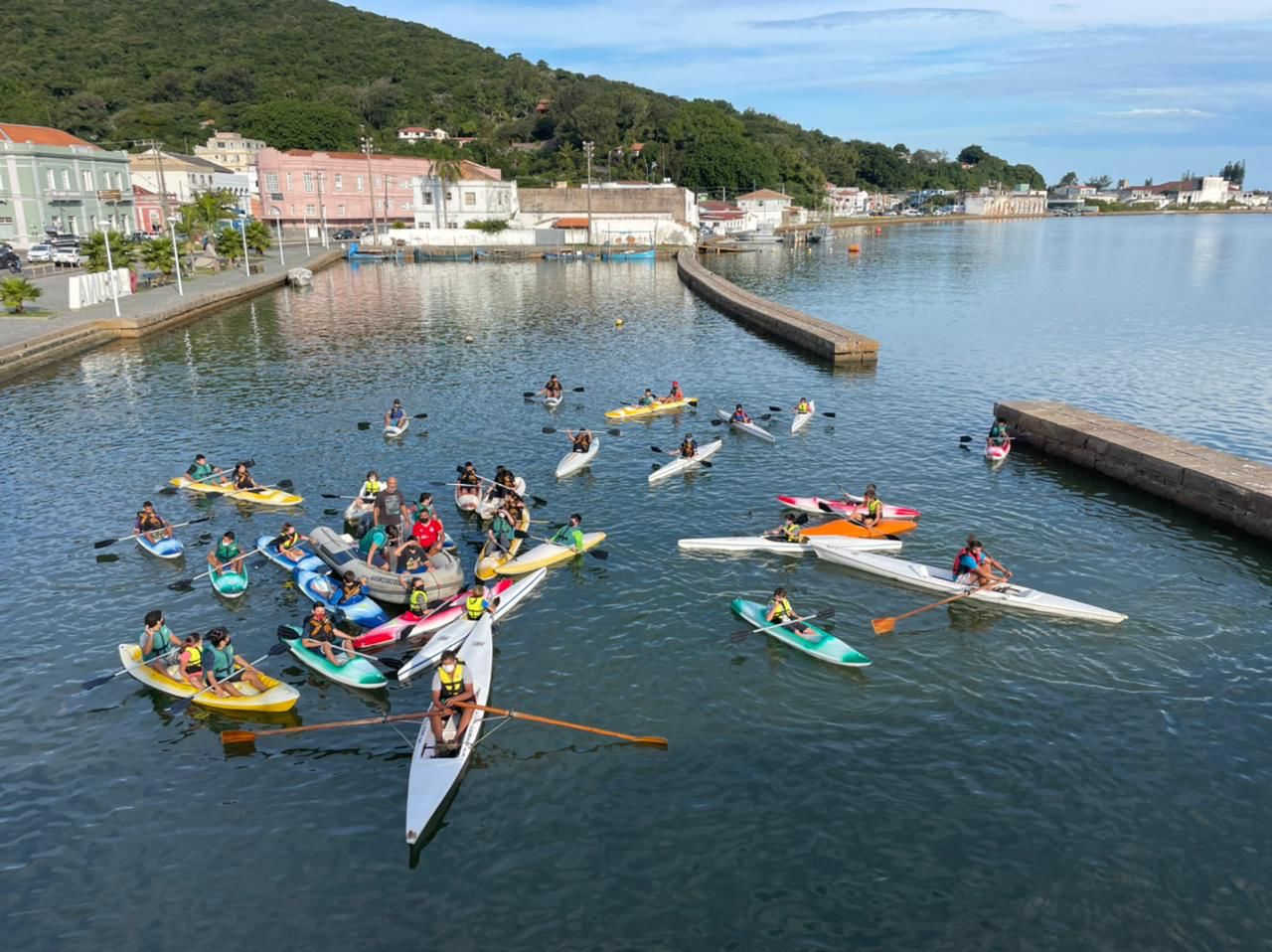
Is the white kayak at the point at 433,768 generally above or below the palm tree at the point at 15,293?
below

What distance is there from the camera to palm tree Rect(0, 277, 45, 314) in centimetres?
5609

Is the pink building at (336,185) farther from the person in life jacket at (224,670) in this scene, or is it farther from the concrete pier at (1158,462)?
the person in life jacket at (224,670)

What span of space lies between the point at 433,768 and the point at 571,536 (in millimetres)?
10605

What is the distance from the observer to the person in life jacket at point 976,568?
2289 centimetres

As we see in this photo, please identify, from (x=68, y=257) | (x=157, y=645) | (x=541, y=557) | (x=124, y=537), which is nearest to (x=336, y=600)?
(x=157, y=645)

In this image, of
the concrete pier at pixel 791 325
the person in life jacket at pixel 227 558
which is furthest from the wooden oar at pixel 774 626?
the concrete pier at pixel 791 325

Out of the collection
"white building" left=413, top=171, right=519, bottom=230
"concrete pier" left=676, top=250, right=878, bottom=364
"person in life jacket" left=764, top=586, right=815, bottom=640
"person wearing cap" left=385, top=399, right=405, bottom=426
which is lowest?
"person in life jacket" left=764, top=586, right=815, bottom=640

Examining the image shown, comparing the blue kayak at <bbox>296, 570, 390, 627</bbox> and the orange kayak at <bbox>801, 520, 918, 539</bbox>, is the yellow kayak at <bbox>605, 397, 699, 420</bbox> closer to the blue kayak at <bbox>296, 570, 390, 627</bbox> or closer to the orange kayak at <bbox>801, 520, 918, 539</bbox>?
the orange kayak at <bbox>801, 520, 918, 539</bbox>

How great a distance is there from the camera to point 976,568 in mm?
22984

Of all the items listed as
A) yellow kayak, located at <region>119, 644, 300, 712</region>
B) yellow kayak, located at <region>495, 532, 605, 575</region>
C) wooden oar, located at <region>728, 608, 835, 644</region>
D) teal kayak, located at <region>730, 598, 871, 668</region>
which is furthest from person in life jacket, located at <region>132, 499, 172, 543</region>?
teal kayak, located at <region>730, 598, 871, 668</region>

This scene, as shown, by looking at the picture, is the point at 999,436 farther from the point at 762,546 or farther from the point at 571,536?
the point at 571,536

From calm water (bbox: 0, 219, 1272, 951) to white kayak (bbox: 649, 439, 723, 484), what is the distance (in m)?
0.67

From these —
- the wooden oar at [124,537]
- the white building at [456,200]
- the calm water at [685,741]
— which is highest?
the white building at [456,200]

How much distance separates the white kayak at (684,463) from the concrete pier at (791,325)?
2068cm
